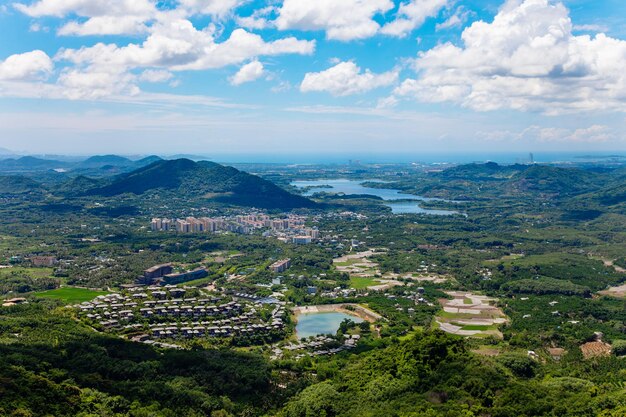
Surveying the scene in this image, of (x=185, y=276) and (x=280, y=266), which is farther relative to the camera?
(x=280, y=266)

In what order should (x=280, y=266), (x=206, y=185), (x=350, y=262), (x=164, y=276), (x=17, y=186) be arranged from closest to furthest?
(x=164, y=276)
(x=280, y=266)
(x=350, y=262)
(x=17, y=186)
(x=206, y=185)

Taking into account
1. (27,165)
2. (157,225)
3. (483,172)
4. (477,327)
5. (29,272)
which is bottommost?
(477,327)

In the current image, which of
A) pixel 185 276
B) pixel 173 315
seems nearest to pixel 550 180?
pixel 185 276

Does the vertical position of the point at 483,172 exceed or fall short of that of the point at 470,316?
it exceeds it

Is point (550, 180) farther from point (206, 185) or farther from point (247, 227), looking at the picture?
point (247, 227)

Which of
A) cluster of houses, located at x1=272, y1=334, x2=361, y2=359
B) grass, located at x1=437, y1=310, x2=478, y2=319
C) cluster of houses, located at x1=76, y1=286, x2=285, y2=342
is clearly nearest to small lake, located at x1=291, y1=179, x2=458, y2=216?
grass, located at x1=437, y1=310, x2=478, y2=319

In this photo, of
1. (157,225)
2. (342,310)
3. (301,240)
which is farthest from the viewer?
(157,225)

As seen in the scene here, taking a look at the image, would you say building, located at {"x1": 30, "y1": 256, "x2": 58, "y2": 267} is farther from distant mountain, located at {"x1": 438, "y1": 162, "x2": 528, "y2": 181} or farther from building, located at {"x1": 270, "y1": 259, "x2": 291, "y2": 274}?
distant mountain, located at {"x1": 438, "y1": 162, "x2": 528, "y2": 181}
